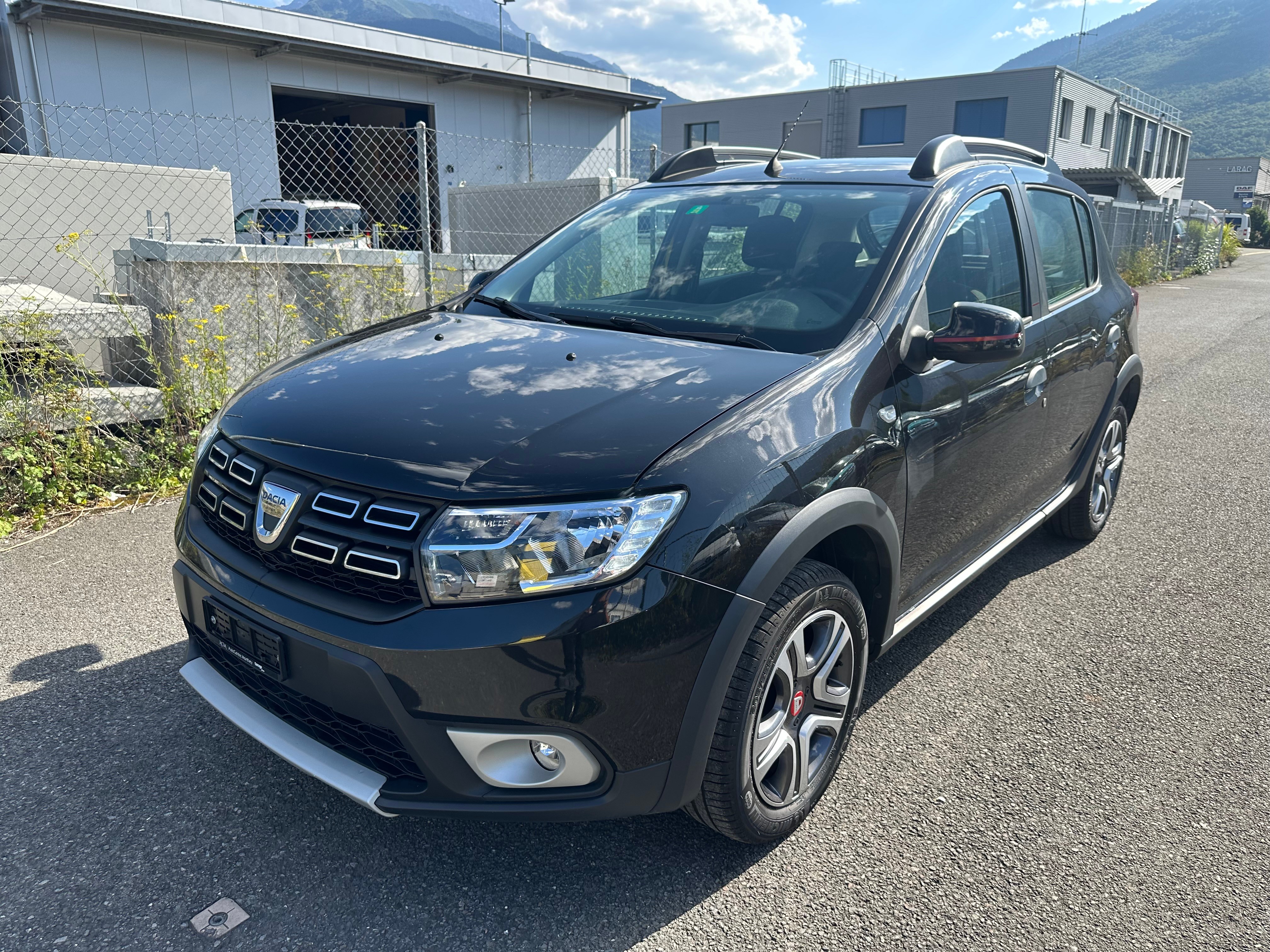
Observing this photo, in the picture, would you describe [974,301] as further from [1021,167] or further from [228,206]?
[228,206]

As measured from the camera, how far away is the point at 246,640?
2.21 meters

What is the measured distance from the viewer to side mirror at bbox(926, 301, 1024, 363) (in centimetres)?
261

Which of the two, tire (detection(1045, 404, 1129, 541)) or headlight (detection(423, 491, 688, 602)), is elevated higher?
headlight (detection(423, 491, 688, 602))

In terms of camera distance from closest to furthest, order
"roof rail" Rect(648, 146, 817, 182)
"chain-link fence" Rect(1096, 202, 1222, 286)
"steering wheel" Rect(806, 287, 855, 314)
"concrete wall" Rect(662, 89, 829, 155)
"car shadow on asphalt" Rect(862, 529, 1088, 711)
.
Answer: "steering wheel" Rect(806, 287, 855, 314), "car shadow on asphalt" Rect(862, 529, 1088, 711), "roof rail" Rect(648, 146, 817, 182), "chain-link fence" Rect(1096, 202, 1222, 286), "concrete wall" Rect(662, 89, 829, 155)

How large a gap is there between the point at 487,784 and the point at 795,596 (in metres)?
0.83

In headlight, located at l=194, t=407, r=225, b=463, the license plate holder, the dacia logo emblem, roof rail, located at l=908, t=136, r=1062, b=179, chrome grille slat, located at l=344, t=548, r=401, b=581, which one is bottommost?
the license plate holder

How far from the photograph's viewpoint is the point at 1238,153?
14150 centimetres

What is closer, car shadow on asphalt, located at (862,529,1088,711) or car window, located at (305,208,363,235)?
car shadow on asphalt, located at (862,529,1088,711)

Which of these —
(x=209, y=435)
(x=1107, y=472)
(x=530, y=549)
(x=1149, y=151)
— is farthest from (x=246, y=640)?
(x=1149, y=151)

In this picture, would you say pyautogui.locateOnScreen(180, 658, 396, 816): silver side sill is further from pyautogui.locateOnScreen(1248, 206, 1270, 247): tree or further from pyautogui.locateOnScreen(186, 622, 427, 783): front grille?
pyautogui.locateOnScreen(1248, 206, 1270, 247): tree

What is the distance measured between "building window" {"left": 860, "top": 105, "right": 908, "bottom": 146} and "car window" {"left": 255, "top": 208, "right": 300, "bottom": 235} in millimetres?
33804

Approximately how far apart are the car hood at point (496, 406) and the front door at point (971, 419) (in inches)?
21.4

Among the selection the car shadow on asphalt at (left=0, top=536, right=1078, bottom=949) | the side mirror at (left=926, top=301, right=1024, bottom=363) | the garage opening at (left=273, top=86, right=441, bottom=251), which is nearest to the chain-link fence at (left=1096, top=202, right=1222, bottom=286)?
the garage opening at (left=273, top=86, right=441, bottom=251)

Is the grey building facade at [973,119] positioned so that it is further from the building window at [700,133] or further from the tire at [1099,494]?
the tire at [1099,494]
